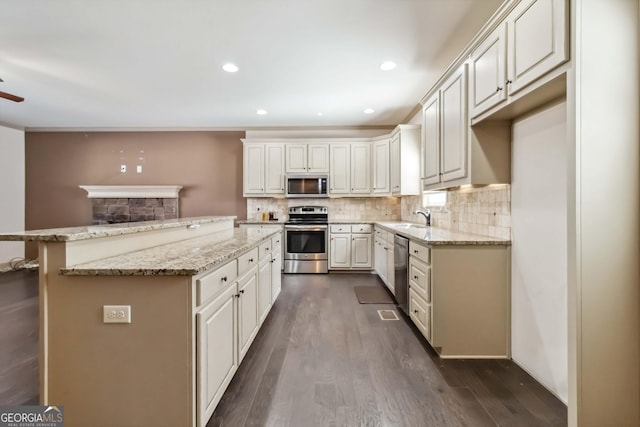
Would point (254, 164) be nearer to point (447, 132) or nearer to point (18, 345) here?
point (447, 132)

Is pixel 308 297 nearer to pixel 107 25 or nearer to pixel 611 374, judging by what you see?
pixel 611 374

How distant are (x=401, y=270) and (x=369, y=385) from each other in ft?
4.55

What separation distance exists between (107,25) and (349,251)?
161 inches

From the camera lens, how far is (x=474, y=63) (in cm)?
212

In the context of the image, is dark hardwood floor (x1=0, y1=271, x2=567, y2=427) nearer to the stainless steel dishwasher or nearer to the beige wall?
the stainless steel dishwasher

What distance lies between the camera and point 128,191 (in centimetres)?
541

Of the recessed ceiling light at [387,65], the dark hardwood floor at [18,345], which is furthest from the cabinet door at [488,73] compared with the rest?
the dark hardwood floor at [18,345]

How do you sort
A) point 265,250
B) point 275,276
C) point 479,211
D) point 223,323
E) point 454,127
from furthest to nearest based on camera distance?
point 275,276
point 265,250
point 479,211
point 454,127
point 223,323

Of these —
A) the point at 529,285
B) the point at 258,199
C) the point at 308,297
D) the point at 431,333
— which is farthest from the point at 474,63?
the point at 258,199

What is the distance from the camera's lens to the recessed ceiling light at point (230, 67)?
10.3ft

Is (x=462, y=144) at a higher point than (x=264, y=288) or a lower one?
higher

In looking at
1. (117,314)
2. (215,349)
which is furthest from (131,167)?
(215,349)

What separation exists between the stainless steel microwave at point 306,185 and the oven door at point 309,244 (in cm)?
65

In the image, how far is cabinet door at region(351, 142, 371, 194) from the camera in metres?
5.16
